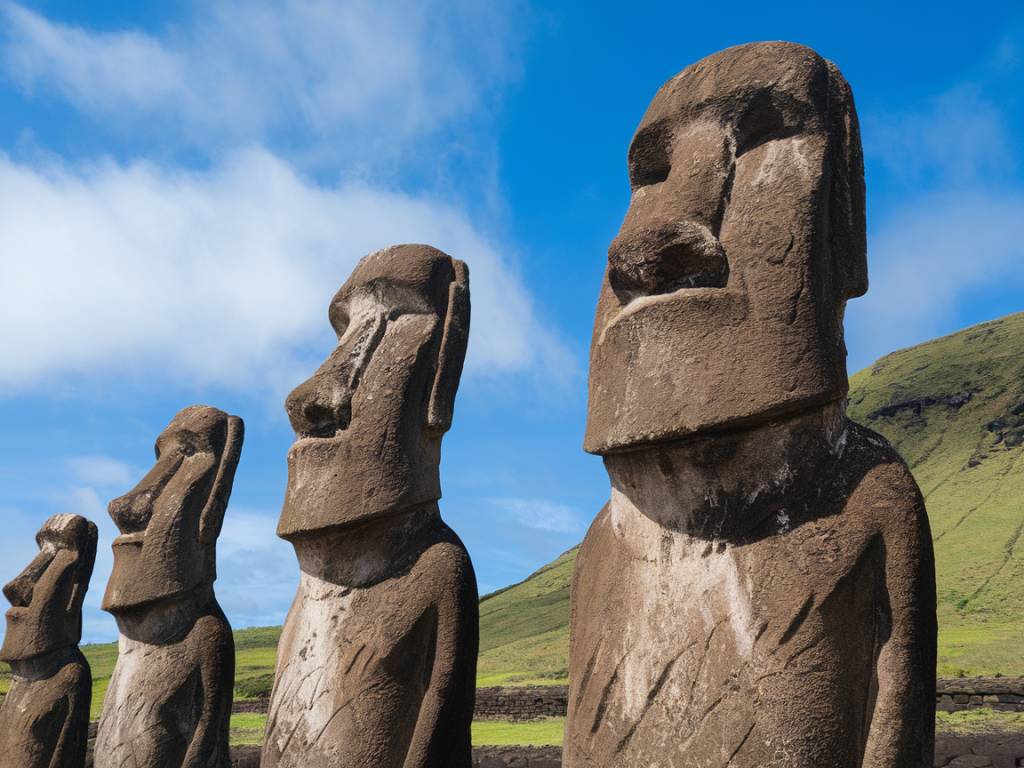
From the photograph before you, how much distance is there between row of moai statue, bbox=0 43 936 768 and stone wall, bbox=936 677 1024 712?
13.7 metres

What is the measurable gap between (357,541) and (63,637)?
535 centimetres

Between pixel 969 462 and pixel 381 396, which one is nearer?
pixel 381 396

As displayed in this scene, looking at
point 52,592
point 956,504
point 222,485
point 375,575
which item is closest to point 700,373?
point 375,575

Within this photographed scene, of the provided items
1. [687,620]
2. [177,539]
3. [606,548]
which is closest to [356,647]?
[606,548]

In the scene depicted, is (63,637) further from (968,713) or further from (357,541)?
(968,713)

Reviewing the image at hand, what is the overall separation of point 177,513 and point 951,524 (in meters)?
31.8

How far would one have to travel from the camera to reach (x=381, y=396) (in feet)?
16.8

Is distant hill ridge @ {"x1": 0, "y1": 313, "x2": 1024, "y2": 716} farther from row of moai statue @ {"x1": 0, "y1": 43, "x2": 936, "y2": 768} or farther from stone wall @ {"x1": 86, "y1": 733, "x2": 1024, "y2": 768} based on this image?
row of moai statue @ {"x1": 0, "y1": 43, "x2": 936, "y2": 768}

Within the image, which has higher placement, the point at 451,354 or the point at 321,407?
the point at 451,354

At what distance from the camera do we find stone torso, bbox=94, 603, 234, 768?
718 centimetres

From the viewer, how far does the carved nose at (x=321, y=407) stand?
17.0 ft

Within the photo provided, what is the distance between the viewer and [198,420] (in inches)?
322

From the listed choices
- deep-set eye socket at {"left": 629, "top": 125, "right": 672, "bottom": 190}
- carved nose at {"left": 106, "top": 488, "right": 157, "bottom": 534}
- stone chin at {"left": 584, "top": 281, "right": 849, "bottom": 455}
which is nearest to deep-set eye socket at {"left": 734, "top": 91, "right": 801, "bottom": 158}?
deep-set eye socket at {"left": 629, "top": 125, "right": 672, "bottom": 190}

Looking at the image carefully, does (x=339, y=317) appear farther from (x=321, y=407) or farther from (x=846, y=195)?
(x=846, y=195)
